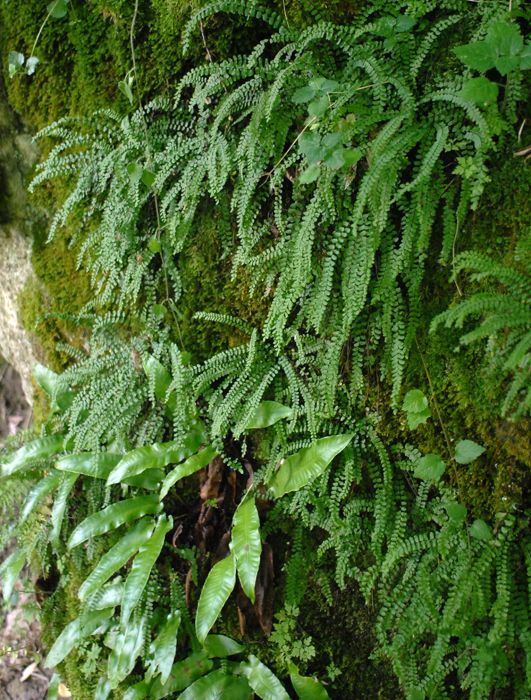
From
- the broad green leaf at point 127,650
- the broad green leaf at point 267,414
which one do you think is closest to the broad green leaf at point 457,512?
the broad green leaf at point 267,414

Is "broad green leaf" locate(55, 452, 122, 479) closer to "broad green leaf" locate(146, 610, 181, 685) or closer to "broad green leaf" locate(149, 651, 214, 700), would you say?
"broad green leaf" locate(146, 610, 181, 685)

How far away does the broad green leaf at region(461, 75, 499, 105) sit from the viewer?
186cm

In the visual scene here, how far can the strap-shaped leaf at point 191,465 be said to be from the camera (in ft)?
8.73

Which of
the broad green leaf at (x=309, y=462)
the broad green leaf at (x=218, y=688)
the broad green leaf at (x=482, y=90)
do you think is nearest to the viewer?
the broad green leaf at (x=482, y=90)

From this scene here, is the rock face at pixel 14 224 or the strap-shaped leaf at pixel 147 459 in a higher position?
the rock face at pixel 14 224

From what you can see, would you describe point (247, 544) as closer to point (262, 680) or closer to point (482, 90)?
point (262, 680)

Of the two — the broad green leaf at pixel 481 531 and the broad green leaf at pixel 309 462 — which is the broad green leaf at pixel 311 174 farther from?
the broad green leaf at pixel 481 531

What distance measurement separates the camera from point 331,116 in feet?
6.95

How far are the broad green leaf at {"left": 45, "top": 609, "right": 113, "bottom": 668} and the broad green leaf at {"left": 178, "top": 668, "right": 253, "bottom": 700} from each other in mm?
622

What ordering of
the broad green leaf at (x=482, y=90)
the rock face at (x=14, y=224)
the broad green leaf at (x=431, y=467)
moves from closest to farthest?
the broad green leaf at (x=482, y=90) → the broad green leaf at (x=431, y=467) → the rock face at (x=14, y=224)

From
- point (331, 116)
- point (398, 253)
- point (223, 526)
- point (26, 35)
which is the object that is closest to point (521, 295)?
point (398, 253)

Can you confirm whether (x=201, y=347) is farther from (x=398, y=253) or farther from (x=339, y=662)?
(x=339, y=662)

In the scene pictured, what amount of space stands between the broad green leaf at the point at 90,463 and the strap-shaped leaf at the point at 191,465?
1.14 ft

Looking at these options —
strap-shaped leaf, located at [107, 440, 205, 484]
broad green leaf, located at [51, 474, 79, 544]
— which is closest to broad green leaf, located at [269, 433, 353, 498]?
strap-shaped leaf, located at [107, 440, 205, 484]
